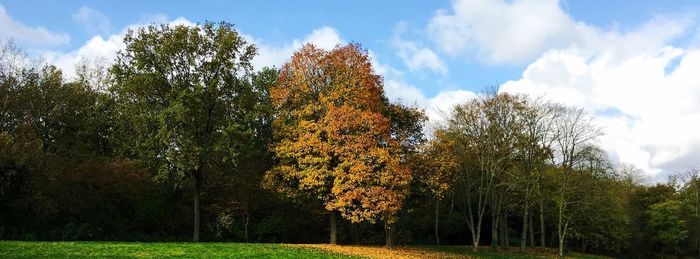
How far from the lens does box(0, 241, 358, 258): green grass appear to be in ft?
65.2

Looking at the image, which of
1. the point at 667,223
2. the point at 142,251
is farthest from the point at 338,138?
the point at 667,223

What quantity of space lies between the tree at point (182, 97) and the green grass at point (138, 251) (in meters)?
9.14

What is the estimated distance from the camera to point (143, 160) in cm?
3616

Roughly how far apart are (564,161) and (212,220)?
34.8 m

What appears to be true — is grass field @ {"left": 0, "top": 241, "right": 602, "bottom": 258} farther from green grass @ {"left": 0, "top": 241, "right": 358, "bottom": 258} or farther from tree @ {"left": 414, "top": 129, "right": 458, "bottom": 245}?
tree @ {"left": 414, "top": 129, "right": 458, "bottom": 245}

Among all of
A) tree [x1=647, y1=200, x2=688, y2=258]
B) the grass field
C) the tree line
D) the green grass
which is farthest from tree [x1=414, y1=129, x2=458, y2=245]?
tree [x1=647, y1=200, x2=688, y2=258]

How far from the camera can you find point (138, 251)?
2242 centimetres

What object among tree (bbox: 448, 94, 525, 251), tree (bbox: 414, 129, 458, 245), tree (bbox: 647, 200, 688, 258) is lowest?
tree (bbox: 647, 200, 688, 258)

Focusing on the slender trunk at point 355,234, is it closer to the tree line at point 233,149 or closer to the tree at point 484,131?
the tree line at point 233,149

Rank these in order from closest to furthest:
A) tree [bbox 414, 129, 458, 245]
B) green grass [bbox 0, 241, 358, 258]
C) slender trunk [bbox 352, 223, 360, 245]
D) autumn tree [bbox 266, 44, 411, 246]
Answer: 1. green grass [bbox 0, 241, 358, 258]
2. autumn tree [bbox 266, 44, 411, 246]
3. tree [bbox 414, 129, 458, 245]
4. slender trunk [bbox 352, 223, 360, 245]

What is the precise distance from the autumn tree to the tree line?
0.11 metres

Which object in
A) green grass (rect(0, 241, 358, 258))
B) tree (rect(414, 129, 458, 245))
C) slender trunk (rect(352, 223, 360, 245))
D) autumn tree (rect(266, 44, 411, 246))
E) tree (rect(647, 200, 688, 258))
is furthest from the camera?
tree (rect(647, 200, 688, 258))

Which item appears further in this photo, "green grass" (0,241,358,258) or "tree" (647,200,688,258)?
"tree" (647,200,688,258)

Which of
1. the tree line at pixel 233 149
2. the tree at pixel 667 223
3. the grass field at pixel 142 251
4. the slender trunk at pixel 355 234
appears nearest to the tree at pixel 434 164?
the tree line at pixel 233 149
